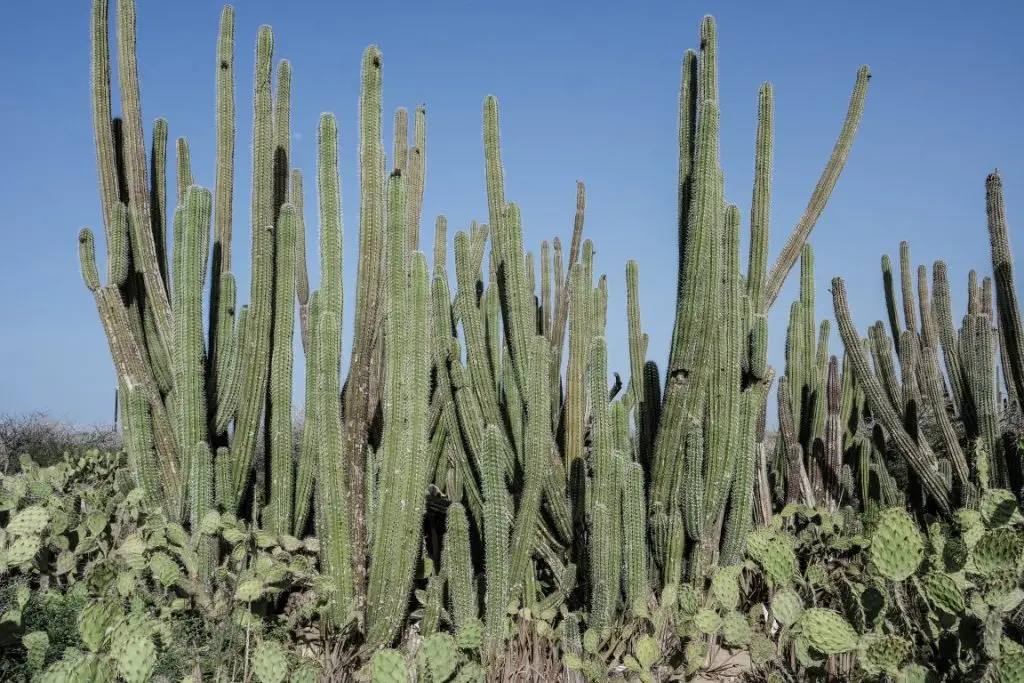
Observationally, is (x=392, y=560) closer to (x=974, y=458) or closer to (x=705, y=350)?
(x=705, y=350)

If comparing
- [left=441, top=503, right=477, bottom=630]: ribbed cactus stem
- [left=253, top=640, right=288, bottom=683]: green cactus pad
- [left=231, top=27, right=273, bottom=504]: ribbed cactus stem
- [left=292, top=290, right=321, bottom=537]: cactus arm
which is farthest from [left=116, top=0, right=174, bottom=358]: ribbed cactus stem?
[left=253, top=640, right=288, bottom=683]: green cactus pad

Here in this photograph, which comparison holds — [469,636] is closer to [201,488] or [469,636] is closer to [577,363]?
[577,363]

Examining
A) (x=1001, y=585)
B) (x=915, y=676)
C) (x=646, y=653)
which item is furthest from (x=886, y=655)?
(x=646, y=653)

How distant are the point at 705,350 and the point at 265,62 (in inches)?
117

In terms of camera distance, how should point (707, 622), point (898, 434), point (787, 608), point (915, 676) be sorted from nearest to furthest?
point (915, 676), point (787, 608), point (707, 622), point (898, 434)

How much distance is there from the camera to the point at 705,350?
4.36 meters

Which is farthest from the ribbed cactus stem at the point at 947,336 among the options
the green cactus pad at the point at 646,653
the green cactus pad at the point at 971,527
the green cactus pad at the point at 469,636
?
the green cactus pad at the point at 469,636

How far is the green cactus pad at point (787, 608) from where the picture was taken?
11.1 feet

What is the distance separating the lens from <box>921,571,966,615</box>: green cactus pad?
2.92 meters

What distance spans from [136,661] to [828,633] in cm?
222

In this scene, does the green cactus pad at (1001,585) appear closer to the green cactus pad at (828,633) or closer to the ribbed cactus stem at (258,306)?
the green cactus pad at (828,633)

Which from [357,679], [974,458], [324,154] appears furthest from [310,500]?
[974,458]

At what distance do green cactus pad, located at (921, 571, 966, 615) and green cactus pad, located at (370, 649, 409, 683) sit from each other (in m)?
1.77

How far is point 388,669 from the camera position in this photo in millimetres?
3031
